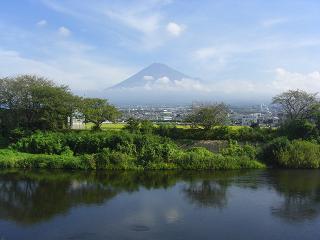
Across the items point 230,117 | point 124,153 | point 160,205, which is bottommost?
point 160,205

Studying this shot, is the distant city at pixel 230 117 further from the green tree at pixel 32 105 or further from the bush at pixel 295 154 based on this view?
the bush at pixel 295 154

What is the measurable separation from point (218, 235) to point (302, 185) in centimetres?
770

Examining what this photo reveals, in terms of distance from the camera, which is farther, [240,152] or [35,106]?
[35,106]

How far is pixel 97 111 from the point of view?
30.4 m

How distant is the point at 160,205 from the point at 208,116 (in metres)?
14.6

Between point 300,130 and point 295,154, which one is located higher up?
point 300,130

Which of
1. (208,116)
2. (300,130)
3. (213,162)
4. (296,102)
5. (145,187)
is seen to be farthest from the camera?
(296,102)

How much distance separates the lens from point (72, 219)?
14.3 meters

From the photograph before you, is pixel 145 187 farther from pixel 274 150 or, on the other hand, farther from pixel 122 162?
pixel 274 150

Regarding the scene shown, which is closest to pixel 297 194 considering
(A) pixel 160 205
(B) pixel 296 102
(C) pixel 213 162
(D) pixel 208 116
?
(A) pixel 160 205

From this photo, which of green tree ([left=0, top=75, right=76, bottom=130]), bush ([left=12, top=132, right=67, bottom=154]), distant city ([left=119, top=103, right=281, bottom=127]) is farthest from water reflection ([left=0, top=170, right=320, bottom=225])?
distant city ([left=119, top=103, right=281, bottom=127])

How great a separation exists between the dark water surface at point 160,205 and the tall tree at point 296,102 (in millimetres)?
10175

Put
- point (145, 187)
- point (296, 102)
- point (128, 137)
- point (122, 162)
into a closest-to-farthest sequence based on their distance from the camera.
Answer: point (145, 187) → point (122, 162) → point (128, 137) → point (296, 102)

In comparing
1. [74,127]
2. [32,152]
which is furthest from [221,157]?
[74,127]
